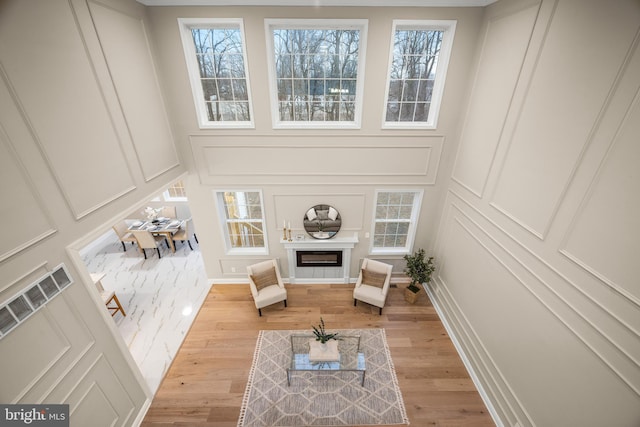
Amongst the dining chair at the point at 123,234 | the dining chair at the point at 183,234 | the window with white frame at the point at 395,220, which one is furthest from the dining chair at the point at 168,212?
the window with white frame at the point at 395,220

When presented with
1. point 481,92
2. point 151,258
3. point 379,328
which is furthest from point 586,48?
point 151,258

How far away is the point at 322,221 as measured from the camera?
476 centimetres

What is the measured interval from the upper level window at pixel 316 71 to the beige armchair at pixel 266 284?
2.74 metres

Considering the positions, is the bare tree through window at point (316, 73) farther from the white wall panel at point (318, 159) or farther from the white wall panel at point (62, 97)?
the white wall panel at point (62, 97)

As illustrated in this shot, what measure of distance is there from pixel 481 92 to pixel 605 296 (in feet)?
9.27

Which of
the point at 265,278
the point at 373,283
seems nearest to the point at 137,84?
the point at 265,278

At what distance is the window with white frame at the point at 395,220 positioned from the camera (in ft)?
15.5

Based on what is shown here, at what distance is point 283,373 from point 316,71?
473 centimetres

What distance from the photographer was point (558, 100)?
229 cm

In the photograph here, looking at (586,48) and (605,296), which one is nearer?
(605,296)

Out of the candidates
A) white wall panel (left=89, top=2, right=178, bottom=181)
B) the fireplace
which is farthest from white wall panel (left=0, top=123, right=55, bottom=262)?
the fireplace

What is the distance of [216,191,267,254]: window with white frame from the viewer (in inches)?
186

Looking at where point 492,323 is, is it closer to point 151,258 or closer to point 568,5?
point 568,5

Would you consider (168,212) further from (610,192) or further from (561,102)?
(610,192)
